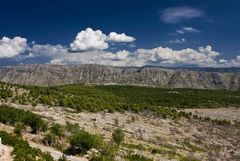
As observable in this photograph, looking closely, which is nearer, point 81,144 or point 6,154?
point 6,154

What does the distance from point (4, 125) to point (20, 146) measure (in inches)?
365

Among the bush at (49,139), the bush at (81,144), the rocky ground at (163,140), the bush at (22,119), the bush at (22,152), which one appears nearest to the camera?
the bush at (22,152)

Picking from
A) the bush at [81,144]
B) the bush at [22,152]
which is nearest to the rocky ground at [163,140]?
the bush at [81,144]

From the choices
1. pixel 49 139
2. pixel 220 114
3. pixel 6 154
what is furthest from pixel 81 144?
pixel 220 114

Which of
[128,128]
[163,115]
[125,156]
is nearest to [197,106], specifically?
[163,115]

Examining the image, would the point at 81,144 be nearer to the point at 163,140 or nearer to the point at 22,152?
the point at 22,152

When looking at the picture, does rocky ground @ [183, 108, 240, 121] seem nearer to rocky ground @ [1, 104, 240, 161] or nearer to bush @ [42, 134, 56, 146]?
rocky ground @ [1, 104, 240, 161]

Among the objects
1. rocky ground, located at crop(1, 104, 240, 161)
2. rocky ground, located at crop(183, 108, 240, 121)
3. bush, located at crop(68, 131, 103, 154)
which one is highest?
bush, located at crop(68, 131, 103, 154)

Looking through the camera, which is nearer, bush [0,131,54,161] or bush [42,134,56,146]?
bush [0,131,54,161]

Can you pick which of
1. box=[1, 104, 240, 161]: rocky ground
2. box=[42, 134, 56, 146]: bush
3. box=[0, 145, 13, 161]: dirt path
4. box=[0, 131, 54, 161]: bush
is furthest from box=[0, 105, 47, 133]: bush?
box=[0, 145, 13, 161]: dirt path

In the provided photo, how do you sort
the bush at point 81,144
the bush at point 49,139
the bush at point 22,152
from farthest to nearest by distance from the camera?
1. the bush at point 49,139
2. the bush at point 81,144
3. the bush at point 22,152

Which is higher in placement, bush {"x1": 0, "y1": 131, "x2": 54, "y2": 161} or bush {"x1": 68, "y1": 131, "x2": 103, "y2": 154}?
bush {"x1": 0, "y1": 131, "x2": 54, "y2": 161}

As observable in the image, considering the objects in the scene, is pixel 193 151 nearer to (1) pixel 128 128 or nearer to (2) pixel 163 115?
(1) pixel 128 128

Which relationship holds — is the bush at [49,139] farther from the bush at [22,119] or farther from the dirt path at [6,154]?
the dirt path at [6,154]
